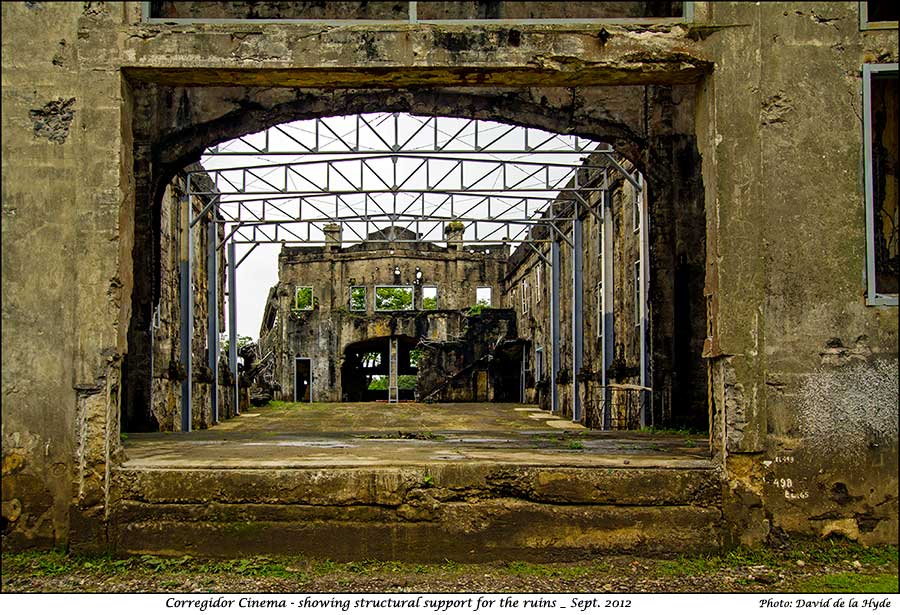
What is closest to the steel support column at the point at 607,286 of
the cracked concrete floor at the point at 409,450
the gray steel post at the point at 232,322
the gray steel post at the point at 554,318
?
the gray steel post at the point at 554,318

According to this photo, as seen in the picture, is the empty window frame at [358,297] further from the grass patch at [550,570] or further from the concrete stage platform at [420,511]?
the grass patch at [550,570]

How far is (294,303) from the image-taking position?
40.4 m

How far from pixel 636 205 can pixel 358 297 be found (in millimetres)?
26036

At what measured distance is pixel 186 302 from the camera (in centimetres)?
1717

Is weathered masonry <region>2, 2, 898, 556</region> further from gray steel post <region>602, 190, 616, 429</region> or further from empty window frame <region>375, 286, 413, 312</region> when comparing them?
empty window frame <region>375, 286, 413, 312</region>

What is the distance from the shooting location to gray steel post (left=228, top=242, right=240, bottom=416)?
22706 millimetres

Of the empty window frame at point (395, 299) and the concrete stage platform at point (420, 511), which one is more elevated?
the empty window frame at point (395, 299)

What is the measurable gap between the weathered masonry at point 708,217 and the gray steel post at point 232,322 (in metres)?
16.0

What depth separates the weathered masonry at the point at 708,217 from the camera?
662 cm

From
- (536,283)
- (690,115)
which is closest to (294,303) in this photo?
(536,283)

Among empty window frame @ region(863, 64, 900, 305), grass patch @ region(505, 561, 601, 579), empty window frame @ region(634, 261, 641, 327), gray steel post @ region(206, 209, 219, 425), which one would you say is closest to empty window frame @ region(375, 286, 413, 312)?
gray steel post @ region(206, 209, 219, 425)

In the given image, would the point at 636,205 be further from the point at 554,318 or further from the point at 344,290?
the point at 344,290

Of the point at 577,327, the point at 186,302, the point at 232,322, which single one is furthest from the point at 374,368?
the point at 186,302

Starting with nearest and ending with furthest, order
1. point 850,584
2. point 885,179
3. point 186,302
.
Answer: point 850,584 < point 885,179 < point 186,302
